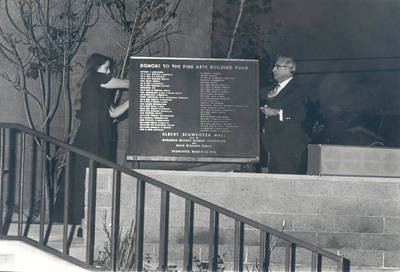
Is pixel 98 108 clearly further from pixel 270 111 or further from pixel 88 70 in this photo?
pixel 270 111

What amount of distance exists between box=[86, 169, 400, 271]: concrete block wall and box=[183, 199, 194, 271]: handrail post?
0.09m

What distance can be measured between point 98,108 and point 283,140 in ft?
6.88

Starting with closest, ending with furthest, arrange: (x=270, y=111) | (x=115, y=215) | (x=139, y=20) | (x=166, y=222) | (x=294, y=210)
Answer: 1. (x=115, y=215)
2. (x=166, y=222)
3. (x=294, y=210)
4. (x=270, y=111)
5. (x=139, y=20)

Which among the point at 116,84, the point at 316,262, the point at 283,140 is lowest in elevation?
the point at 316,262

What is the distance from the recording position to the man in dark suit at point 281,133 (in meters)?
7.71

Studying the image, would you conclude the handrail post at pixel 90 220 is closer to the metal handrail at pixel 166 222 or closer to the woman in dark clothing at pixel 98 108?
the metal handrail at pixel 166 222

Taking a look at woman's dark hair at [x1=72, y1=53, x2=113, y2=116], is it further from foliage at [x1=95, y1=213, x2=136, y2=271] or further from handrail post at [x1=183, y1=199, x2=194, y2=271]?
handrail post at [x1=183, y1=199, x2=194, y2=271]

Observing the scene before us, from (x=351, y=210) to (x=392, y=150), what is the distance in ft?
2.43

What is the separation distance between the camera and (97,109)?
319 inches

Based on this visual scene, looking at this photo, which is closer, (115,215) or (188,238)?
(115,215)

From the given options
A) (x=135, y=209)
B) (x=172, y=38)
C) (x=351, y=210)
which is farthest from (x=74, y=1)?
(x=351, y=210)

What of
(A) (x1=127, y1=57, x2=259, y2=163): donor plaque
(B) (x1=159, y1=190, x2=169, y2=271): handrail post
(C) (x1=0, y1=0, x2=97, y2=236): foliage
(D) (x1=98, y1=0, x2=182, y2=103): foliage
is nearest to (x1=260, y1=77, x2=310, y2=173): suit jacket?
(A) (x1=127, y1=57, x2=259, y2=163): donor plaque

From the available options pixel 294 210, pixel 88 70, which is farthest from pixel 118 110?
pixel 294 210

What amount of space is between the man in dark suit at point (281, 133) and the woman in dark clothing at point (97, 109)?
5.18 ft
